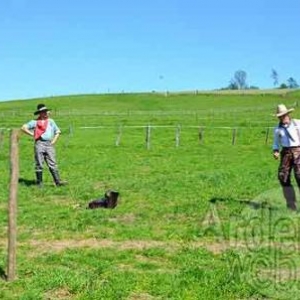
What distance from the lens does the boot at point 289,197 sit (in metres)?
10.3

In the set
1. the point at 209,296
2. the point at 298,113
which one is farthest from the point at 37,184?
the point at 298,113

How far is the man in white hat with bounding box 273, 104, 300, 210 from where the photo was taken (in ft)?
34.1

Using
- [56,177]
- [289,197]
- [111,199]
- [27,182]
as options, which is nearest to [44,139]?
[56,177]

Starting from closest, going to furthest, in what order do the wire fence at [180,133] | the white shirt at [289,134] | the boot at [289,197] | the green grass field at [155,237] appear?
the green grass field at [155,237], the boot at [289,197], the white shirt at [289,134], the wire fence at [180,133]

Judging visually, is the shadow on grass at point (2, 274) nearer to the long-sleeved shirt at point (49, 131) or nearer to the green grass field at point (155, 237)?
the green grass field at point (155, 237)

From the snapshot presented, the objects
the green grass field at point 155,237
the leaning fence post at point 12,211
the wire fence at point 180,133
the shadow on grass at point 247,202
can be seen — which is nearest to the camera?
the green grass field at point 155,237

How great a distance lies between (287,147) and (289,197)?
876mm

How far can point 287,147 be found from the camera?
34.3 ft

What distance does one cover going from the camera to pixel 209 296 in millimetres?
6047

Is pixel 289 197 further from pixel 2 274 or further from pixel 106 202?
pixel 2 274

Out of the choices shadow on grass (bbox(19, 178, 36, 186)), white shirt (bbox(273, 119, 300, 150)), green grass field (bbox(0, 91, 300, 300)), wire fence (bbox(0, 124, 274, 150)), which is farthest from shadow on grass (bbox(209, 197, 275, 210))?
wire fence (bbox(0, 124, 274, 150))

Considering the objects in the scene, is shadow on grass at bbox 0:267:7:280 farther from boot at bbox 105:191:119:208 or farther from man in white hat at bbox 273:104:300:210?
man in white hat at bbox 273:104:300:210

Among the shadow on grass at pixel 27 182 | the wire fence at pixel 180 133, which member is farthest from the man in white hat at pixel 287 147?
the wire fence at pixel 180 133

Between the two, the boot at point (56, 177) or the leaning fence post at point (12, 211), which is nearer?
the leaning fence post at point (12, 211)
